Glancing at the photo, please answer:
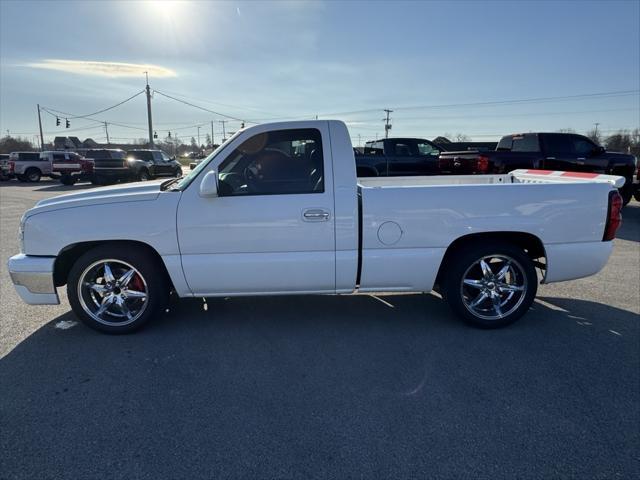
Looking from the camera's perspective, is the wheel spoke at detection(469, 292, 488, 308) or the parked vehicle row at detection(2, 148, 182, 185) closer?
the wheel spoke at detection(469, 292, 488, 308)

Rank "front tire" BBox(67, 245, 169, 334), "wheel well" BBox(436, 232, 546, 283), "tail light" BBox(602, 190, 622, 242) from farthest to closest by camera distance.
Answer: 1. "wheel well" BBox(436, 232, 546, 283)
2. "tail light" BBox(602, 190, 622, 242)
3. "front tire" BBox(67, 245, 169, 334)

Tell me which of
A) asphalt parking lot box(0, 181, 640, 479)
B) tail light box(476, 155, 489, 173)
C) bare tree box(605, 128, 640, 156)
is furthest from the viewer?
bare tree box(605, 128, 640, 156)

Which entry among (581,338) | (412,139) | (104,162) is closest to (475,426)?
(581,338)

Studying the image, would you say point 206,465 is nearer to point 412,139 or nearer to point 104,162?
point 412,139

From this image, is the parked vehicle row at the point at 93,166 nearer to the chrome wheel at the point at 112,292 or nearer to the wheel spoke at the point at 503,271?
the chrome wheel at the point at 112,292

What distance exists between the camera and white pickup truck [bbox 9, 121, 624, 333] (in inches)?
142

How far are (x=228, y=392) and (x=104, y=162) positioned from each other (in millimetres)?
22661

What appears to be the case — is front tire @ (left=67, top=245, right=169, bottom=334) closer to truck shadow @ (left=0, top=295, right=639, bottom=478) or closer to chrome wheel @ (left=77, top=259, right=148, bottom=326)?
chrome wheel @ (left=77, top=259, right=148, bottom=326)

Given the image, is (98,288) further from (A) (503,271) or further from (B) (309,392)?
(A) (503,271)

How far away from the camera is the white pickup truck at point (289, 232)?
142 inches

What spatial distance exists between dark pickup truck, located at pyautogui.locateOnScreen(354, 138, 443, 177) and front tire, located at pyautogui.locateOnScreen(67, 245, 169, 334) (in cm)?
1041


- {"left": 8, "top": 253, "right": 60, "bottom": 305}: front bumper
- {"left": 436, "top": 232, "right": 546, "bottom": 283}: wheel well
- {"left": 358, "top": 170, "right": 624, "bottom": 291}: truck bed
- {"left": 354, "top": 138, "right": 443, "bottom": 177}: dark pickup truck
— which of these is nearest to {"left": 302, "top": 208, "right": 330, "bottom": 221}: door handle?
{"left": 358, "top": 170, "right": 624, "bottom": 291}: truck bed

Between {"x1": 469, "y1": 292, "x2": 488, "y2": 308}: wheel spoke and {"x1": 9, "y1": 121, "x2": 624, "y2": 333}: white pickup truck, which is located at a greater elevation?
{"x1": 9, "y1": 121, "x2": 624, "y2": 333}: white pickup truck

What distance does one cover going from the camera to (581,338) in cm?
376
